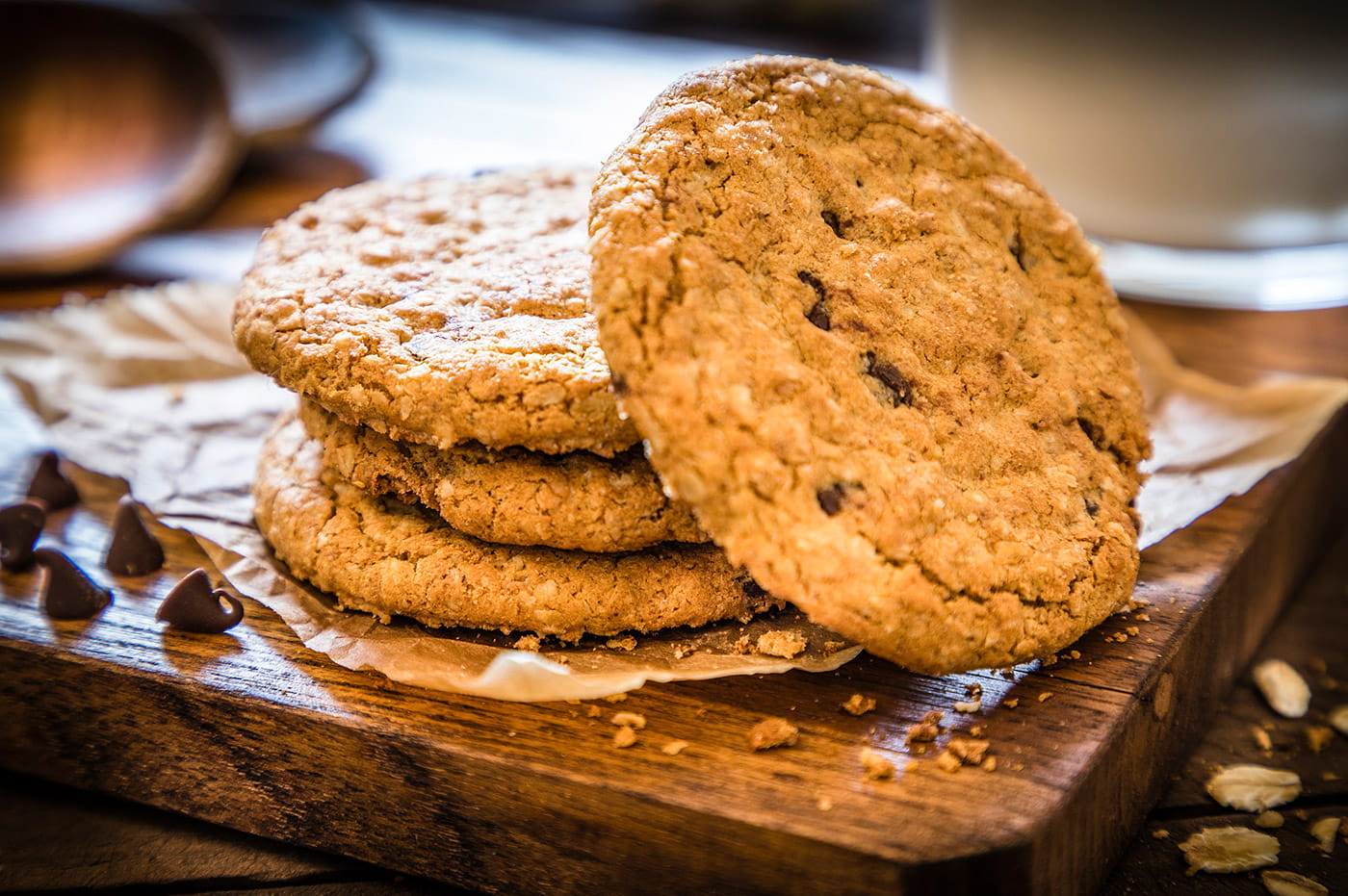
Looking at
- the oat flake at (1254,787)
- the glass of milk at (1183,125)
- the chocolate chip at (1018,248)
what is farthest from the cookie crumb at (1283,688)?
the glass of milk at (1183,125)

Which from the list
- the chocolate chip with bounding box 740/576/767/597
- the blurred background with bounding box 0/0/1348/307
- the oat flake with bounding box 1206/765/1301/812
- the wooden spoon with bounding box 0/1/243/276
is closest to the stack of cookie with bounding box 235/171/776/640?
the chocolate chip with bounding box 740/576/767/597

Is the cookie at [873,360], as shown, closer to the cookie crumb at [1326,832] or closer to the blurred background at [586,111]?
the cookie crumb at [1326,832]

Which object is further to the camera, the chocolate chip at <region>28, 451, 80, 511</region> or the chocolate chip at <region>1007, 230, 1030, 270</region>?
the chocolate chip at <region>28, 451, 80, 511</region>

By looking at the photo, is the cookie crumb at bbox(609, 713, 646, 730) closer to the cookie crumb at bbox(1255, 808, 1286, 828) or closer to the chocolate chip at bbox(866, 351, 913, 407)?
the chocolate chip at bbox(866, 351, 913, 407)

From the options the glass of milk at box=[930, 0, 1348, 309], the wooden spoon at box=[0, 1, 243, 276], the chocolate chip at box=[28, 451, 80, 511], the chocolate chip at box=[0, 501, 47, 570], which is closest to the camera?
the chocolate chip at box=[0, 501, 47, 570]

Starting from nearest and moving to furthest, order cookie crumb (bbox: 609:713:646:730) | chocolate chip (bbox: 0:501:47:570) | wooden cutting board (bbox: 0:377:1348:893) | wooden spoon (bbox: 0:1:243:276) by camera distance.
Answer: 1. wooden cutting board (bbox: 0:377:1348:893)
2. cookie crumb (bbox: 609:713:646:730)
3. chocolate chip (bbox: 0:501:47:570)
4. wooden spoon (bbox: 0:1:243:276)

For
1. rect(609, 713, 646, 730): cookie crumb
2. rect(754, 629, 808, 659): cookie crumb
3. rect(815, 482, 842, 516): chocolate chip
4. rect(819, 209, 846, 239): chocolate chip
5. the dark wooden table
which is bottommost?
the dark wooden table
